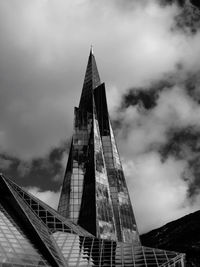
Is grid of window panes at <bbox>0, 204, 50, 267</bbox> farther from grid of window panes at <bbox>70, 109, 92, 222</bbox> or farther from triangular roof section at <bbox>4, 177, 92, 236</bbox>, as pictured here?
grid of window panes at <bbox>70, 109, 92, 222</bbox>

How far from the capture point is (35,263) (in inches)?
1500

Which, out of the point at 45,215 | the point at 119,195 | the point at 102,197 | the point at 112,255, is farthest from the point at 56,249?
the point at 119,195

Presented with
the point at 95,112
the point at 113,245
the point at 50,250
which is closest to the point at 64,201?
the point at 95,112

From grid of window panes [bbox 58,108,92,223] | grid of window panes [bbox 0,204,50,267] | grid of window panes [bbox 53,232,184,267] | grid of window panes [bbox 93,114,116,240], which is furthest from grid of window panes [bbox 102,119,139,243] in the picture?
grid of window panes [bbox 0,204,50,267]

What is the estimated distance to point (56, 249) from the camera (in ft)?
148

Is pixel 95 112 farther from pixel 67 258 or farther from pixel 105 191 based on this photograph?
pixel 67 258

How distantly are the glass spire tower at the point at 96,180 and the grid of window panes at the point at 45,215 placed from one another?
1847 cm

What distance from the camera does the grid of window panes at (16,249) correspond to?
1449 inches

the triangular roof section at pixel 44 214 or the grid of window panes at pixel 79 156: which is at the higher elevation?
the grid of window panes at pixel 79 156

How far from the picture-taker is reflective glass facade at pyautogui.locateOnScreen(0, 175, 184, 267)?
129 feet

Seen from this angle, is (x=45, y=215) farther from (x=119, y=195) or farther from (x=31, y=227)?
(x=119, y=195)

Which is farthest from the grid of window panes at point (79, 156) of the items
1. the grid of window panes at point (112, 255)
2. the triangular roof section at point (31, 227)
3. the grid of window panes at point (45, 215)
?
the grid of window panes at point (112, 255)

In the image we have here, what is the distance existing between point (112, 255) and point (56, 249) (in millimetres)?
7347

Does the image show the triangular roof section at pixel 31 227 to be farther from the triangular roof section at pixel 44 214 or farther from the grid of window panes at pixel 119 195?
the grid of window panes at pixel 119 195
